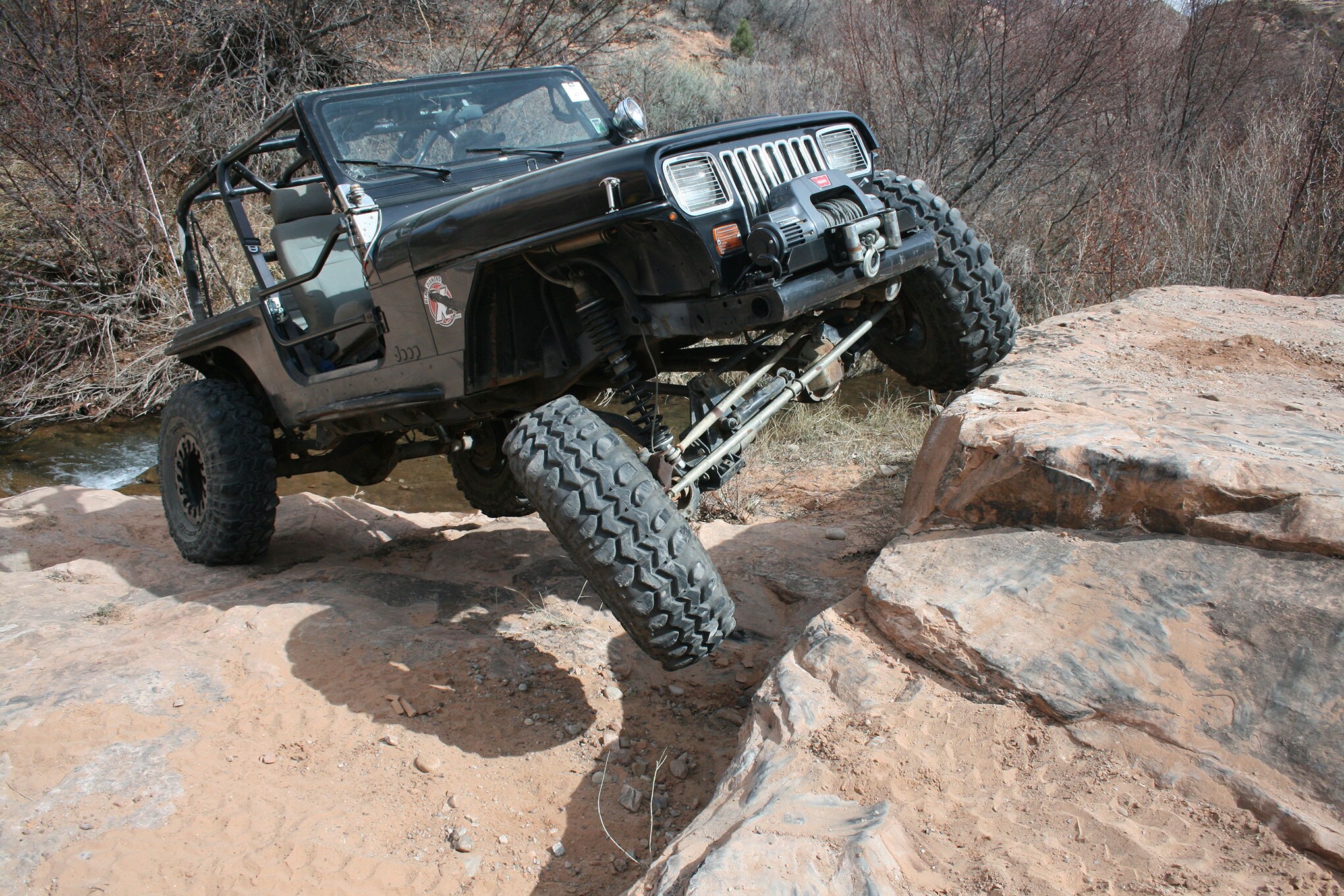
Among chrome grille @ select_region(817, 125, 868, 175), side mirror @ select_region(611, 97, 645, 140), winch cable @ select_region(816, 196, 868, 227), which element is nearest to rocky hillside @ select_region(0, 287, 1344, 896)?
winch cable @ select_region(816, 196, 868, 227)

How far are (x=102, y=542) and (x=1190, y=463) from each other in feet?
17.7

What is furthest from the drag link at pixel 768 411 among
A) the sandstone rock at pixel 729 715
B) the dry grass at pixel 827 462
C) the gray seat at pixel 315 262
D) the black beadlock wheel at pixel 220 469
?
the black beadlock wheel at pixel 220 469

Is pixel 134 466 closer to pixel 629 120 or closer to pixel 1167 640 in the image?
pixel 629 120

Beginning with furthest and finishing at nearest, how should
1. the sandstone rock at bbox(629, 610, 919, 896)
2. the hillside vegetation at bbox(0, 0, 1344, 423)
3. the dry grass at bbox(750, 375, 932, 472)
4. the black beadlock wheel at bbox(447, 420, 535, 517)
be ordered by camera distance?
the hillside vegetation at bbox(0, 0, 1344, 423)
the dry grass at bbox(750, 375, 932, 472)
the black beadlock wheel at bbox(447, 420, 535, 517)
the sandstone rock at bbox(629, 610, 919, 896)

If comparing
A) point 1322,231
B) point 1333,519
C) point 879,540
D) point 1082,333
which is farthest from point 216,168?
point 1322,231

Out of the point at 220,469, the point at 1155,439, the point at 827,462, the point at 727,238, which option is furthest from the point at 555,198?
the point at 827,462

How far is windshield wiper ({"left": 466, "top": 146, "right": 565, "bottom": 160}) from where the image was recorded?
4211mm

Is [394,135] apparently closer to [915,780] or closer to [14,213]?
[915,780]

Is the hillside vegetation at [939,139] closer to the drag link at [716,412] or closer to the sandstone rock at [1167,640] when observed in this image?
the drag link at [716,412]

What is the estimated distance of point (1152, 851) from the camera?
5.64ft

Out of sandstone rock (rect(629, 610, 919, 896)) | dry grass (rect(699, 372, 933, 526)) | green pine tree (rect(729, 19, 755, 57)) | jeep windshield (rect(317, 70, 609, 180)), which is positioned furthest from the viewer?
green pine tree (rect(729, 19, 755, 57))

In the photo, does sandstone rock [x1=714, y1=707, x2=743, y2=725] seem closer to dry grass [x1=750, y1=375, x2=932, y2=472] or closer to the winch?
the winch

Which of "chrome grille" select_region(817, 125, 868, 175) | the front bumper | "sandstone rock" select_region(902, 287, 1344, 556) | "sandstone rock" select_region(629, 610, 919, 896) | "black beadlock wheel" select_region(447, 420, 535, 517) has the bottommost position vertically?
"black beadlock wheel" select_region(447, 420, 535, 517)

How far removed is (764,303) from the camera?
2.66m
